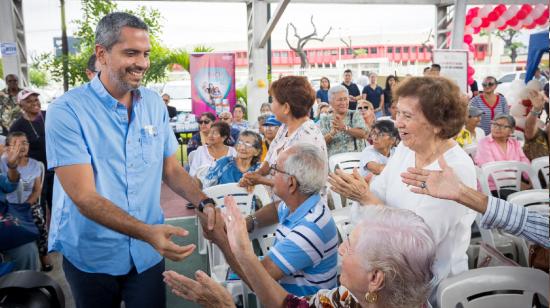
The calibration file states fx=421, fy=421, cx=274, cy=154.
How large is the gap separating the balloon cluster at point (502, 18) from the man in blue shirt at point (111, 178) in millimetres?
9849

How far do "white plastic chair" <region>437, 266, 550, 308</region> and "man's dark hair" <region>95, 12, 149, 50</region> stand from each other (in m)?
1.52

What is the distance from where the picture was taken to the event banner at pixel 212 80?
29.8ft

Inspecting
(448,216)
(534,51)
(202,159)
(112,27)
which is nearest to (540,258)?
(448,216)

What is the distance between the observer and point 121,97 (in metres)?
1.62

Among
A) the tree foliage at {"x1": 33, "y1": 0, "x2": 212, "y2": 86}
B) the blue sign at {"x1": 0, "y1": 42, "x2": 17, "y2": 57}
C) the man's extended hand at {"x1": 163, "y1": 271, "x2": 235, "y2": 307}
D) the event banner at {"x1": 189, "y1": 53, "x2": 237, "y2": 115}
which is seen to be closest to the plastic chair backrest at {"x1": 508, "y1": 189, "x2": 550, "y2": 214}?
the man's extended hand at {"x1": 163, "y1": 271, "x2": 235, "y2": 307}

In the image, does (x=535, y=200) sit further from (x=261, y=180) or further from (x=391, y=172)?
(x=261, y=180)

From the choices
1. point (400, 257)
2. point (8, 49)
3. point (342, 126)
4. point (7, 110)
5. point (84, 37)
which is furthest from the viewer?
point (8, 49)

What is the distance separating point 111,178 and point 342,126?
286 centimetres

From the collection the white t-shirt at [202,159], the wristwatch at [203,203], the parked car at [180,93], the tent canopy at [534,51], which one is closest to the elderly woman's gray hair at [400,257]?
the wristwatch at [203,203]

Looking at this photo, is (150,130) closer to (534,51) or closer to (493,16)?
(534,51)

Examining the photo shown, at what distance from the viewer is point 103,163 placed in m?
1.54

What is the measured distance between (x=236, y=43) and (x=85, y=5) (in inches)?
911

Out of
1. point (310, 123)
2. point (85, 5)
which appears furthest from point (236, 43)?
point (310, 123)

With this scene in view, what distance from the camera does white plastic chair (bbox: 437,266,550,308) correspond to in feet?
5.25
